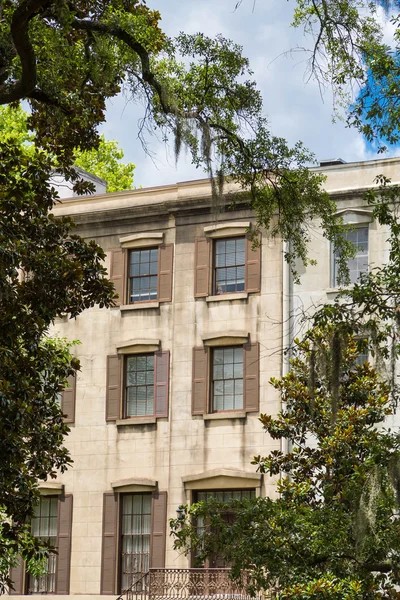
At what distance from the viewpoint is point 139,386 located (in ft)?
112

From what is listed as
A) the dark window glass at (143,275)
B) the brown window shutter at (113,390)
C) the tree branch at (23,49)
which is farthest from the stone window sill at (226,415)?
the tree branch at (23,49)

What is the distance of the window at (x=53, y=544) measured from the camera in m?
33.7

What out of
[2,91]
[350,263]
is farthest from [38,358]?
[350,263]

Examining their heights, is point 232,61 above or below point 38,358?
above

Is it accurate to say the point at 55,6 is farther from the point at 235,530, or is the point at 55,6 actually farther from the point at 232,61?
the point at 235,530

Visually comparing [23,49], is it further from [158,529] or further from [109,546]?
[109,546]

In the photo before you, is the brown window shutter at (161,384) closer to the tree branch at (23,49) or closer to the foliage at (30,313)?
the foliage at (30,313)

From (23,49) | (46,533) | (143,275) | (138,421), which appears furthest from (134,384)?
(23,49)

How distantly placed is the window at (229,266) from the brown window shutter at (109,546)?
6111 mm

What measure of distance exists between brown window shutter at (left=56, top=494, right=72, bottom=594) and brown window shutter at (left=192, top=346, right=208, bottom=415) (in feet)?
13.9

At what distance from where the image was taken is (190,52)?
1780 centimetres

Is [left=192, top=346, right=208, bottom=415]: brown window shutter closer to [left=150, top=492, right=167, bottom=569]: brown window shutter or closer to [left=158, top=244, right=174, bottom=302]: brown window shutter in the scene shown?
[left=158, top=244, right=174, bottom=302]: brown window shutter

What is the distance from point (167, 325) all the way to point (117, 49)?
54.8 feet

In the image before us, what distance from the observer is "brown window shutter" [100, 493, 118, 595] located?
33094 mm
